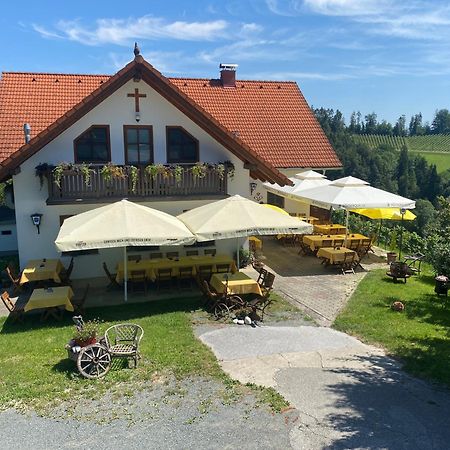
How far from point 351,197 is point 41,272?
36.0 ft

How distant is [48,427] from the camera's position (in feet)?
22.0

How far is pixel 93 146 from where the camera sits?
49.0ft

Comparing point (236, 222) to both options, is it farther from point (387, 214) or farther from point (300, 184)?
point (387, 214)

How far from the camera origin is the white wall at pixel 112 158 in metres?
14.2

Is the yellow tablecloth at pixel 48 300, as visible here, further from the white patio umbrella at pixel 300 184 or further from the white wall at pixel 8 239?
the white patio umbrella at pixel 300 184

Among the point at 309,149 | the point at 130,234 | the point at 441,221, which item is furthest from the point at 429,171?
the point at 130,234

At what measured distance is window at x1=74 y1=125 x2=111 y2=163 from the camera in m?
14.8

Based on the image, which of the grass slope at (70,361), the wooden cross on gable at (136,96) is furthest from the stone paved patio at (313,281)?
the wooden cross on gable at (136,96)

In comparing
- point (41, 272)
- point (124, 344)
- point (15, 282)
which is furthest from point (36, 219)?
point (124, 344)

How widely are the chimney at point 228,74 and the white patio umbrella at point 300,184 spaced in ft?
21.6

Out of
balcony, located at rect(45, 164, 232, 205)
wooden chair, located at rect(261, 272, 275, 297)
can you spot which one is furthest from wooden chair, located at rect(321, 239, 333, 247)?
wooden chair, located at rect(261, 272, 275, 297)

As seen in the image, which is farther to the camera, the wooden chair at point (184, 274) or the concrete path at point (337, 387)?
the wooden chair at point (184, 274)

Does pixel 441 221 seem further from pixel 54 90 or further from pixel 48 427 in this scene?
pixel 54 90

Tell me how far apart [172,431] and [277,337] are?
162 inches
